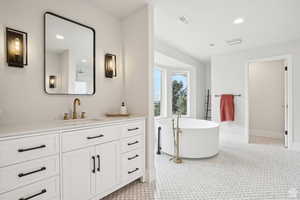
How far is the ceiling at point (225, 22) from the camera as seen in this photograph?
218 centimetres

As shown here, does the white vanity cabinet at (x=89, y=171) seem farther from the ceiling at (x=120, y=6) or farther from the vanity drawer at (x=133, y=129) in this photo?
the ceiling at (x=120, y=6)

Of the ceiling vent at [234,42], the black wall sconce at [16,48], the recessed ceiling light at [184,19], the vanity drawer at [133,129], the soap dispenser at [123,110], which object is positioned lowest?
the vanity drawer at [133,129]

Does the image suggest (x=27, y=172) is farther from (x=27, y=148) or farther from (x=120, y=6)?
(x=120, y=6)

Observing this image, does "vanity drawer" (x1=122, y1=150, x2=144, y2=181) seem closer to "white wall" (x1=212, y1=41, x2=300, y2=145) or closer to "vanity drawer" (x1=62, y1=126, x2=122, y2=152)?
"vanity drawer" (x1=62, y1=126, x2=122, y2=152)

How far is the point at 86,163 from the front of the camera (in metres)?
1.49

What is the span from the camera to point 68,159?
1353mm

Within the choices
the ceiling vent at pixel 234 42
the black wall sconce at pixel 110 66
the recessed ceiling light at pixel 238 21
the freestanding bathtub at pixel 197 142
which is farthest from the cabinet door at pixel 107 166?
the ceiling vent at pixel 234 42

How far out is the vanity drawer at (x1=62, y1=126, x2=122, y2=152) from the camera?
1.34 metres

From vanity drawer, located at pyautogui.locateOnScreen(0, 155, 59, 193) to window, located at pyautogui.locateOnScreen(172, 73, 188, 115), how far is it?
405 cm

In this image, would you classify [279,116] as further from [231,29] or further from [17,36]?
[17,36]

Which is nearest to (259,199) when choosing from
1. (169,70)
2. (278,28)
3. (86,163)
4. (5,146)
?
(86,163)

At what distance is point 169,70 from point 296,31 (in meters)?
2.96

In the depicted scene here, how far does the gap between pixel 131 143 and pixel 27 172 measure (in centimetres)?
105

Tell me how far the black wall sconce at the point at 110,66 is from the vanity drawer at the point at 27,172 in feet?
4.41
